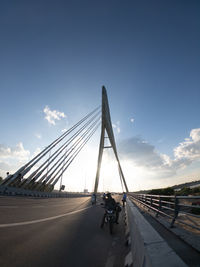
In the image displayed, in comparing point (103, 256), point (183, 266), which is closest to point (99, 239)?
point (103, 256)

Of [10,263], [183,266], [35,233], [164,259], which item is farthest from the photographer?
[35,233]

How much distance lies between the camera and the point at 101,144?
36.2 m

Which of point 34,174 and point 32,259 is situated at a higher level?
point 34,174

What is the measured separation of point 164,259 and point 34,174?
70.2 feet

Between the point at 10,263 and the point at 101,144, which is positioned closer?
the point at 10,263

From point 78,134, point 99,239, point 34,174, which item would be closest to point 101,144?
point 78,134

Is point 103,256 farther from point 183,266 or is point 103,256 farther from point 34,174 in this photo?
point 34,174

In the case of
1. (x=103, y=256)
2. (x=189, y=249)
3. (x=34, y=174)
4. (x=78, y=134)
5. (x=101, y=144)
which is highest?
(x=101, y=144)

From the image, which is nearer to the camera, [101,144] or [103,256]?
[103,256]

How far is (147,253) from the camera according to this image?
1.96 meters

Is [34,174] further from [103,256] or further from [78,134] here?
[103,256]

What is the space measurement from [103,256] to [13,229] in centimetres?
303

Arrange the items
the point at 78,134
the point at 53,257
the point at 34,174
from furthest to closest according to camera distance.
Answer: the point at 78,134 → the point at 34,174 → the point at 53,257

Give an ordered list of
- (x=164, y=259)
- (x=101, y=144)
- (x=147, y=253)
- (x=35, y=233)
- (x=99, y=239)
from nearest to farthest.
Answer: (x=164, y=259)
(x=147, y=253)
(x=35, y=233)
(x=99, y=239)
(x=101, y=144)
